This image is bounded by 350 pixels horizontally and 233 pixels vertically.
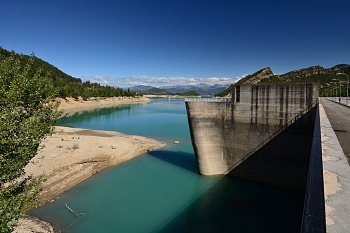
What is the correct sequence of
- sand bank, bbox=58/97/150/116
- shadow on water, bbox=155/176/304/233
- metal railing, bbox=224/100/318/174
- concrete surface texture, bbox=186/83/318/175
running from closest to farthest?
shadow on water, bbox=155/176/304/233 → metal railing, bbox=224/100/318/174 → concrete surface texture, bbox=186/83/318/175 → sand bank, bbox=58/97/150/116

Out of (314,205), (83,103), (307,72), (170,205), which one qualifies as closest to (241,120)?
(170,205)

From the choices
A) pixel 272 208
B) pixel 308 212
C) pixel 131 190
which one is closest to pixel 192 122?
pixel 131 190

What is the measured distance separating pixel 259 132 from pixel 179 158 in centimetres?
1054

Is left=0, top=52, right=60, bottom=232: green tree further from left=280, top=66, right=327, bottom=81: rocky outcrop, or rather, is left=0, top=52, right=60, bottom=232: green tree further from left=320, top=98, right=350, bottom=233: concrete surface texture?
left=280, top=66, right=327, bottom=81: rocky outcrop

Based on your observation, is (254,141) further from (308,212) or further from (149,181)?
(308,212)

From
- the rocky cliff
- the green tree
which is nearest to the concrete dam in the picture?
the green tree

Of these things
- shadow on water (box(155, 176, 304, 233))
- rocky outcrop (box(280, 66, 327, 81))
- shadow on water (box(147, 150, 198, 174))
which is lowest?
shadow on water (box(155, 176, 304, 233))

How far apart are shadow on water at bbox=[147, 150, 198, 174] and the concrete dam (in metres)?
2.40

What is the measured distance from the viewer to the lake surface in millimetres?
15282

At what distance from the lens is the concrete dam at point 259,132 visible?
19562mm

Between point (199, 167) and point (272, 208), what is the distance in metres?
7.74

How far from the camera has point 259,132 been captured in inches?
841

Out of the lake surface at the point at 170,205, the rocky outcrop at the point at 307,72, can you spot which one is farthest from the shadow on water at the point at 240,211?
the rocky outcrop at the point at 307,72

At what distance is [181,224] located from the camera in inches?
610
